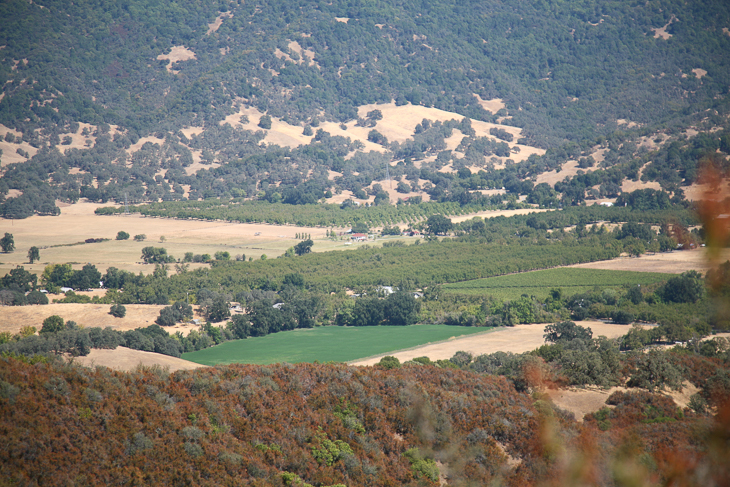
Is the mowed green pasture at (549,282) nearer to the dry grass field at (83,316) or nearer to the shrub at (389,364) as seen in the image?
the shrub at (389,364)

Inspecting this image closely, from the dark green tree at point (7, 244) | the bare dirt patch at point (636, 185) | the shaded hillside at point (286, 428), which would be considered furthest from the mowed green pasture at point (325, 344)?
the bare dirt patch at point (636, 185)

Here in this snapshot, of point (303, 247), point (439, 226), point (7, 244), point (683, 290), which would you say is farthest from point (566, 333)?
point (7, 244)

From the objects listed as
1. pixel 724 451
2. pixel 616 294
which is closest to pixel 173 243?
pixel 616 294

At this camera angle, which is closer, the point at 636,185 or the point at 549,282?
the point at 549,282

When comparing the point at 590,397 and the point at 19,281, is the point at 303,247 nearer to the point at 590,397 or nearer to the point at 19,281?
the point at 19,281

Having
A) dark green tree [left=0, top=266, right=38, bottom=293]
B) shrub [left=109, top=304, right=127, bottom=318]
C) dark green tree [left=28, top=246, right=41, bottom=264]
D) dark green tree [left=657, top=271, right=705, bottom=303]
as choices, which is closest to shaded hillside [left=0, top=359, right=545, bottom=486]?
shrub [left=109, top=304, right=127, bottom=318]

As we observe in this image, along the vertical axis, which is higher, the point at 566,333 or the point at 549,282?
the point at 549,282
